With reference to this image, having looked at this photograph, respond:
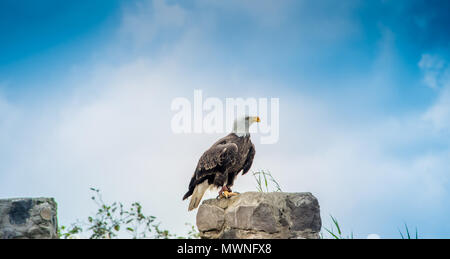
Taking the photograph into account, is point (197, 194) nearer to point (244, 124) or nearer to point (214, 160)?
point (214, 160)

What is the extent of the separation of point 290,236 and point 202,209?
119 cm

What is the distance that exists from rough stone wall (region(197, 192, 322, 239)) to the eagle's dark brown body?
2.00 feet

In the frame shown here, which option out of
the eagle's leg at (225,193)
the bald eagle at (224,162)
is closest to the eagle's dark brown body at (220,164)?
the bald eagle at (224,162)

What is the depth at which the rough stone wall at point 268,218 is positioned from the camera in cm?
478

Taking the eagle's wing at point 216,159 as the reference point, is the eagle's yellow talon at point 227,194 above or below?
below

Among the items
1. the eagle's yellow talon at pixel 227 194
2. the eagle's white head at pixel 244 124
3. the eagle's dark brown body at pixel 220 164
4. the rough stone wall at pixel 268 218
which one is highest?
the eagle's white head at pixel 244 124

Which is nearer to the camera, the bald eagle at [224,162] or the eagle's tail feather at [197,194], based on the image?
the bald eagle at [224,162]

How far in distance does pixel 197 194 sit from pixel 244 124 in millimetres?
1204

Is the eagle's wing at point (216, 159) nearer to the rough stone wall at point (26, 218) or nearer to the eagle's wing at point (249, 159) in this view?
the eagle's wing at point (249, 159)

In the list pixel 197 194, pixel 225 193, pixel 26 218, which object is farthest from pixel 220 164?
pixel 26 218

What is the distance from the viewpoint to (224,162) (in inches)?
218

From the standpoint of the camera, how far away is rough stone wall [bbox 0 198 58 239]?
4387mm

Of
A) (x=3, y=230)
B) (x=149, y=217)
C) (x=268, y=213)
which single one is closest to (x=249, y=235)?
(x=268, y=213)
